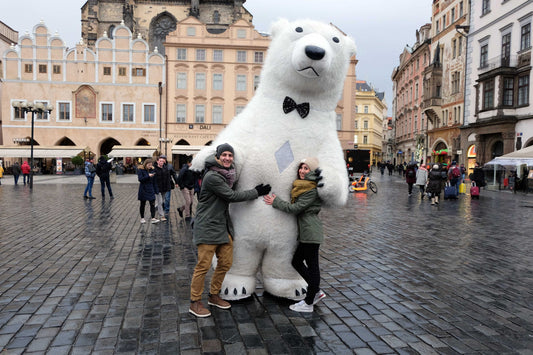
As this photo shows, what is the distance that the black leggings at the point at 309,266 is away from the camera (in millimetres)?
3784

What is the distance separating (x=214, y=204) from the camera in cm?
369

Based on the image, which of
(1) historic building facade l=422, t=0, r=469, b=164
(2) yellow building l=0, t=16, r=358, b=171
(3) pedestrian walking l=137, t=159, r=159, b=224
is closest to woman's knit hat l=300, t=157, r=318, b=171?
(3) pedestrian walking l=137, t=159, r=159, b=224

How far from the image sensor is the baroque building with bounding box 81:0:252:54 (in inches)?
1887

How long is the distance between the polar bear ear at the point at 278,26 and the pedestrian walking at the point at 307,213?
139 centimetres

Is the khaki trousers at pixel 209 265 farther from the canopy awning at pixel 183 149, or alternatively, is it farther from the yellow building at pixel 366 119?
the yellow building at pixel 366 119

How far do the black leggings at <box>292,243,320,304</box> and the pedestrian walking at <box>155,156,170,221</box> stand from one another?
597 centimetres

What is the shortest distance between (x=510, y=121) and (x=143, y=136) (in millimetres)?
28227

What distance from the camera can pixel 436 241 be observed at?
742 centimetres

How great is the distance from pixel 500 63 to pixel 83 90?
3189 centimetres

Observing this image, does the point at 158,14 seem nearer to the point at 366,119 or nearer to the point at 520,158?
the point at 366,119

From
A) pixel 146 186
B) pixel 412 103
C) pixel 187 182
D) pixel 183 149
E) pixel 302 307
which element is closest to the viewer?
pixel 302 307

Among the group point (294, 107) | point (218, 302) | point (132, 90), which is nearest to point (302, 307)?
point (218, 302)

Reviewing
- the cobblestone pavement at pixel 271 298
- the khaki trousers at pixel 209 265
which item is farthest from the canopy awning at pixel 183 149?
the khaki trousers at pixel 209 265

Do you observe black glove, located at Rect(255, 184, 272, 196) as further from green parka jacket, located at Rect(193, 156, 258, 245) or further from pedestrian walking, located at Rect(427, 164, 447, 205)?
pedestrian walking, located at Rect(427, 164, 447, 205)
